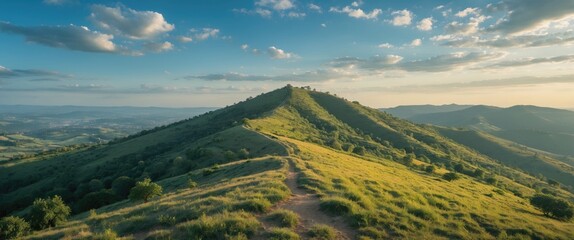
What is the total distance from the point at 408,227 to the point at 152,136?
538 ft

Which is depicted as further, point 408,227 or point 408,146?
point 408,146

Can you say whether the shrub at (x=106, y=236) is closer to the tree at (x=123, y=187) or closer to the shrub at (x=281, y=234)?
the shrub at (x=281, y=234)

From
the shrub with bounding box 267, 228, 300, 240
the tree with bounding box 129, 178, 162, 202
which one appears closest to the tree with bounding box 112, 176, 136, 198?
the tree with bounding box 129, 178, 162, 202

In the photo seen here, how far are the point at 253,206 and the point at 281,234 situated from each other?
4.72 metres

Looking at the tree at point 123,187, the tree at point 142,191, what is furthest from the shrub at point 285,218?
the tree at point 123,187

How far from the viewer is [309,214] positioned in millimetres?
22219

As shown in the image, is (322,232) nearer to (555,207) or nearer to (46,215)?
(46,215)

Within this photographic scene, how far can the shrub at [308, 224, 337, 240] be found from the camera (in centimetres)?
1844

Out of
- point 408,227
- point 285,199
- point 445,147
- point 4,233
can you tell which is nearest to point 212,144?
point 4,233

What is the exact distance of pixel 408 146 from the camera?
158000mm

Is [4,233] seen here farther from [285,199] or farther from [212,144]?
[212,144]

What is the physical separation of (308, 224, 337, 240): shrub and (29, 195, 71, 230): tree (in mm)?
29267

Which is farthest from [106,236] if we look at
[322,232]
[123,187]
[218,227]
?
[123,187]

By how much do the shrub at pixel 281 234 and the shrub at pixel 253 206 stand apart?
3821 mm
